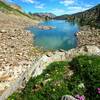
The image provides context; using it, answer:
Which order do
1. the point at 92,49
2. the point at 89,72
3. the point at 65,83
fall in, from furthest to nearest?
the point at 92,49 → the point at 65,83 → the point at 89,72

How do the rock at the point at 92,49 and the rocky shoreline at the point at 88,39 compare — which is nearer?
the rock at the point at 92,49

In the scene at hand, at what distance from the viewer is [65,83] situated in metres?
13.5

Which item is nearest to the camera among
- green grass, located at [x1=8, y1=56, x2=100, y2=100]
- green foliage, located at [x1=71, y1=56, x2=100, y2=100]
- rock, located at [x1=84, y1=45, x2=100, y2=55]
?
green foliage, located at [x1=71, y1=56, x2=100, y2=100]

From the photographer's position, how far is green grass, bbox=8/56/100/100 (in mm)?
12625

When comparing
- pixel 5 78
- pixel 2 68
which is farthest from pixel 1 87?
pixel 2 68

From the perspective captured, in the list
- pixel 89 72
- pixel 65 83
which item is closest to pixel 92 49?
pixel 89 72

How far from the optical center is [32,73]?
601 inches

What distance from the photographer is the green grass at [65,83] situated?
41.4ft

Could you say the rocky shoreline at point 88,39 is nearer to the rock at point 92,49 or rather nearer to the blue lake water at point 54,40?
the blue lake water at point 54,40

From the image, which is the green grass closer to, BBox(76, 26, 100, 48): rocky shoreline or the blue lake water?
BBox(76, 26, 100, 48): rocky shoreline

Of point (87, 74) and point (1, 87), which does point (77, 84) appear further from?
point (1, 87)

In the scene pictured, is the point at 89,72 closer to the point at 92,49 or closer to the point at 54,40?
the point at 92,49

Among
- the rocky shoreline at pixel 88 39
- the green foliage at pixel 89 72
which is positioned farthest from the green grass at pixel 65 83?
the rocky shoreline at pixel 88 39

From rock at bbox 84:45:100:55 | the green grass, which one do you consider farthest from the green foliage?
rock at bbox 84:45:100:55
